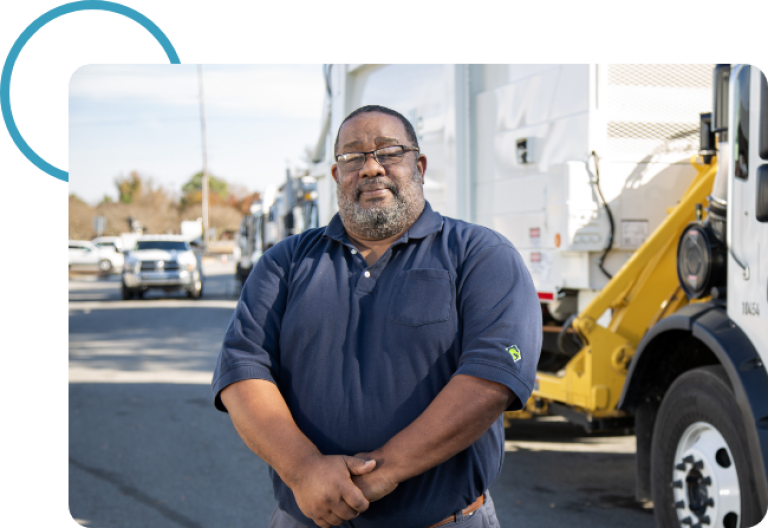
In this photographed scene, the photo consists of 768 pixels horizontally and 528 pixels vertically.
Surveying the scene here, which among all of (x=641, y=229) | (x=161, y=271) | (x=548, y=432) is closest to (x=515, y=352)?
(x=641, y=229)

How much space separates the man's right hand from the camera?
2.09 meters

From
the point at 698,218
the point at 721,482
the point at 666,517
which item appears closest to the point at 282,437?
the point at 721,482

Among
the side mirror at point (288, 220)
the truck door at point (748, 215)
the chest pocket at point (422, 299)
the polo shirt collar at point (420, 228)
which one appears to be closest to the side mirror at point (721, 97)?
the truck door at point (748, 215)

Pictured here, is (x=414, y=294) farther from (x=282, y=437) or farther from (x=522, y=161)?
(x=522, y=161)

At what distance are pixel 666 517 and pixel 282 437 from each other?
2456mm

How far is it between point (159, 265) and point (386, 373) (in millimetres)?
20675

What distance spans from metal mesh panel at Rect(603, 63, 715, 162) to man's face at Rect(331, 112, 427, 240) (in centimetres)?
282

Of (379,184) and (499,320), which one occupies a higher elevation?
(379,184)

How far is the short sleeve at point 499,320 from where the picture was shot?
2117 mm

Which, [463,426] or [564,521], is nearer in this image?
[463,426]

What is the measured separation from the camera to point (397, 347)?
2.20 metres

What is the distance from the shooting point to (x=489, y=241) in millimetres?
2299

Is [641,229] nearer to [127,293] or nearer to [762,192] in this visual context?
[762,192]

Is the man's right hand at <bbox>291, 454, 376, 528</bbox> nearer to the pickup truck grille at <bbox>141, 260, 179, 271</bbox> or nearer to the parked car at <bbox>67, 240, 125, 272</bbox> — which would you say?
the pickup truck grille at <bbox>141, 260, 179, 271</bbox>
